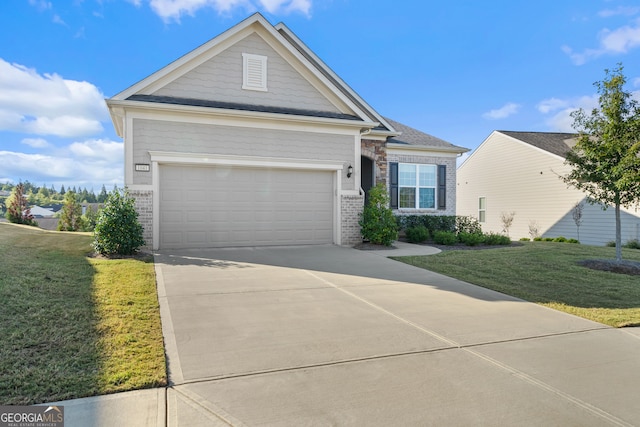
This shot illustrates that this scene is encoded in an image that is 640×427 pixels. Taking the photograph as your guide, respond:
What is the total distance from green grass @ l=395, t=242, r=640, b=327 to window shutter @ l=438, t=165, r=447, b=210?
491 cm

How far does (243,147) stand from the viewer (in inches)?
440

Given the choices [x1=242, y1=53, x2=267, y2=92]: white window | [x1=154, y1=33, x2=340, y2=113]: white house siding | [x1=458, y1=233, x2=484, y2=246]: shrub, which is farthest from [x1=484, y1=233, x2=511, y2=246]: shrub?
[x1=242, y1=53, x2=267, y2=92]: white window

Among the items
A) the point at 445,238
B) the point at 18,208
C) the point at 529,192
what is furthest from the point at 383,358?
the point at 529,192

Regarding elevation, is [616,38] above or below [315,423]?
above

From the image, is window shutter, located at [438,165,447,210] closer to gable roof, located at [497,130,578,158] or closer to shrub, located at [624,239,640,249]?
shrub, located at [624,239,640,249]

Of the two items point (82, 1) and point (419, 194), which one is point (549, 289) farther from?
point (82, 1)

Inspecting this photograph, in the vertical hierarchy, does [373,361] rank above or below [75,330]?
below

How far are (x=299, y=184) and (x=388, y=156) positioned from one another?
5.15 m

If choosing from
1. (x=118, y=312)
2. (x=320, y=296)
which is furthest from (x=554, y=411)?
(x=118, y=312)

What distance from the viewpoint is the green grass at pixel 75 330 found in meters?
3.20

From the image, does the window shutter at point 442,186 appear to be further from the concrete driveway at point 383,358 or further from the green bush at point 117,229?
the green bush at point 117,229

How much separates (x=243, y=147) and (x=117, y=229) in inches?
157

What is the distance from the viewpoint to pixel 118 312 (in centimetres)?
498

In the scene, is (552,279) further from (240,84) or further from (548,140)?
(548,140)
